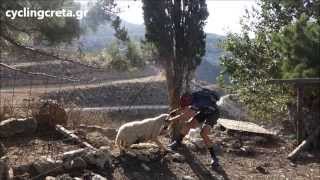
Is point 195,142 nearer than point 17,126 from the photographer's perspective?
No

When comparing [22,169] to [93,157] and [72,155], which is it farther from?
[93,157]

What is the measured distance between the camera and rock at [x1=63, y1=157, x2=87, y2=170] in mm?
7718

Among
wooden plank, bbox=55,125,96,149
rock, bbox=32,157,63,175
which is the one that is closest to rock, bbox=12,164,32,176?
rock, bbox=32,157,63,175

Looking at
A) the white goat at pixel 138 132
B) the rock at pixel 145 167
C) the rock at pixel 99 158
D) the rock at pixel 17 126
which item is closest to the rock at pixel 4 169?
the rock at pixel 99 158

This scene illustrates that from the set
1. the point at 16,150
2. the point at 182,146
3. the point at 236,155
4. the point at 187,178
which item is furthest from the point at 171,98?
the point at 16,150

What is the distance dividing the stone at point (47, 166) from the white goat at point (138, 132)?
129 centimetres

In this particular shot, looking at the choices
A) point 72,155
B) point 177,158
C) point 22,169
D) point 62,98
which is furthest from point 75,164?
point 62,98

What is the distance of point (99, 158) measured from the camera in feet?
26.3

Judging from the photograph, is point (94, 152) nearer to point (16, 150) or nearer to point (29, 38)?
point (16, 150)

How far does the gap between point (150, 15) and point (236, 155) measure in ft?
11.8

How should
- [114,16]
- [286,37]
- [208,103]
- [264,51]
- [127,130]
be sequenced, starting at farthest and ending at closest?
[264,51] → [114,16] → [286,37] → [208,103] → [127,130]

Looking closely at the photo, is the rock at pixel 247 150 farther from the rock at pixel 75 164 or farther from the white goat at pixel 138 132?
the rock at pixel 75 164

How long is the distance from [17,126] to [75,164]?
2491 mm

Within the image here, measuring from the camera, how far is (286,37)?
1140cm
